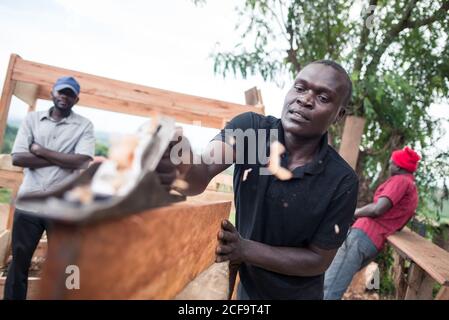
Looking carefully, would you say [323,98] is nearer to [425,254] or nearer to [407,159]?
[425,254]

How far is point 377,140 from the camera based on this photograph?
18.1ft

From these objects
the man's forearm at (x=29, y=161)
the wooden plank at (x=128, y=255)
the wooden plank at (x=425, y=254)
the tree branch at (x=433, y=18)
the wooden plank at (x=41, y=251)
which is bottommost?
the wooden plank at (x=41, y=251)

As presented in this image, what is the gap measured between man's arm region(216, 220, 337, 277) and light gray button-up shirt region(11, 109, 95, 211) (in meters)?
2.11

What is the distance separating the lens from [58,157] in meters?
3.12

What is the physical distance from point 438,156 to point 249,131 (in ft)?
14.8

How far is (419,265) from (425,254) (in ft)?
0.97

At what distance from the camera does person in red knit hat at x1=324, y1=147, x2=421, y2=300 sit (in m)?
3.94

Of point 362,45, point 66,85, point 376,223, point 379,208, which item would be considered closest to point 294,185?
point 66,85

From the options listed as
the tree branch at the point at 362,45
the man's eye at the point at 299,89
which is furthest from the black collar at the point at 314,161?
the tree branch at the point at 362,45

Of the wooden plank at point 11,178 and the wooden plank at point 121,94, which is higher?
the wooden plank at point 121,94

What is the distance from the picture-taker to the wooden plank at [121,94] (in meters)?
3.77

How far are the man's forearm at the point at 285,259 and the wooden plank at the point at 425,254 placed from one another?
158 centimetres

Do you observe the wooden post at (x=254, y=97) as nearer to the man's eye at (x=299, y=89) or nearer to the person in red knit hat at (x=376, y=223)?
the person in red knit hat at (x=376, y=223)
